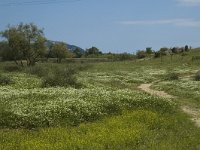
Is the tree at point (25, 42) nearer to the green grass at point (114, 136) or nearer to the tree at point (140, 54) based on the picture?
the tree at point (140, 54)

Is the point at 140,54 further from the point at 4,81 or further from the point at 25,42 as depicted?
the point at 4,81

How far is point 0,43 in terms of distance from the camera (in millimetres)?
75438

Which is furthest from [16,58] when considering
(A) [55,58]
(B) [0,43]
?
(A) [55,58]

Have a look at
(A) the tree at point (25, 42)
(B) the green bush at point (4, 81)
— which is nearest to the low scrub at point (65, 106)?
(B) the green bush at point (4, 81)

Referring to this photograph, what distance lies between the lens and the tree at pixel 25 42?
73375 mm

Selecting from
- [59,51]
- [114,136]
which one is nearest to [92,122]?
[114,136]

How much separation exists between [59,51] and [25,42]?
29076 millimetres

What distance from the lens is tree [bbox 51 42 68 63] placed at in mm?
102625

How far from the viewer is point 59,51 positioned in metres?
103

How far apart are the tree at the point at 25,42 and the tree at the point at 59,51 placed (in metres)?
25.8

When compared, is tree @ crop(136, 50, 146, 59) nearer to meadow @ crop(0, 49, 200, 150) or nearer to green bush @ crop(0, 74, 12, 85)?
green bush @ crop(0, 74, 12, 85)

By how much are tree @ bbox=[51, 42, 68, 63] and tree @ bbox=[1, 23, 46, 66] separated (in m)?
25.8

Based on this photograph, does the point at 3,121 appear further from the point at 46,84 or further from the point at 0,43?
the point at 0,43

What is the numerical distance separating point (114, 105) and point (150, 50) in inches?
4343
